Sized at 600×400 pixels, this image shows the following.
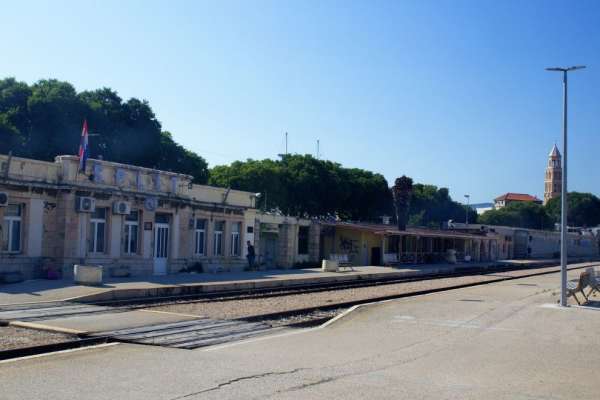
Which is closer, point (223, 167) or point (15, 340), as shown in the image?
point (15, 340)

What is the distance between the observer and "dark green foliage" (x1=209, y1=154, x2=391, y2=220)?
2408 inches

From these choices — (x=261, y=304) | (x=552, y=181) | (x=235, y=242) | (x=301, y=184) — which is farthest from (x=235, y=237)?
(x=552, y=181)

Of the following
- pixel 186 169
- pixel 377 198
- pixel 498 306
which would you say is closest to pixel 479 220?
pixel 377 198

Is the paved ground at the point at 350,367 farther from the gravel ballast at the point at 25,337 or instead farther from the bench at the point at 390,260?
the bench at the point at 390,260

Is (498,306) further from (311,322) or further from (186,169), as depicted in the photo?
(186,169)

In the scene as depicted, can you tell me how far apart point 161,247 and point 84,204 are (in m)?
5.53

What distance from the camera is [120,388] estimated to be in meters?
7.41

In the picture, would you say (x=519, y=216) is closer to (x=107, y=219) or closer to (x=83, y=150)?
(x=107, y=219)

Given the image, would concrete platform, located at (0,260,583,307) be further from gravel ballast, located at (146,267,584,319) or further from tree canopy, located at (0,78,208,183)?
tree canopy, located at (0,78,208,183)

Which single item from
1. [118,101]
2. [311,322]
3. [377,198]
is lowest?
[311,322]

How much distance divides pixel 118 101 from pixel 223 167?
61.3ft

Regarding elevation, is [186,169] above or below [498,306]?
above

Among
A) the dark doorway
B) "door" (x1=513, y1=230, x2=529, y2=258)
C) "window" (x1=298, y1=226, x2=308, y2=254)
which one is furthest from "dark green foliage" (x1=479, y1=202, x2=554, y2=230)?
"window" (x1=298, y1=226, x2=308, y2=254)

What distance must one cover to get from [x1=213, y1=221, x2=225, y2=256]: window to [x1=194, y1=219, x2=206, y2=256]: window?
0.89 m
